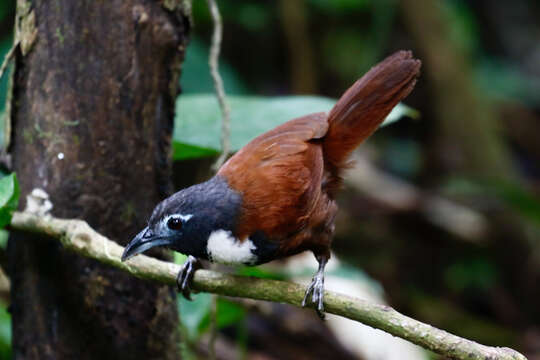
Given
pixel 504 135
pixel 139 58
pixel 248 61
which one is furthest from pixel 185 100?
pixel 504 135

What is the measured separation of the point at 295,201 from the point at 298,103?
0.75m

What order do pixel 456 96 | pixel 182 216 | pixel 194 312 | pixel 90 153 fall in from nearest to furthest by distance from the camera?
pixel 182 216 < pixel 90 153 < pixel 194 312 < pixel 456 96

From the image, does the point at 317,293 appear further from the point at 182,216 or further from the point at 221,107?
the point at 221,107

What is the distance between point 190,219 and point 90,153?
51 cm

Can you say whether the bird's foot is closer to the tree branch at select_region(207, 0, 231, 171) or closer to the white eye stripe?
the white eye stripe

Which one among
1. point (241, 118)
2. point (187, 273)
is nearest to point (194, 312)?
point (187, 273)

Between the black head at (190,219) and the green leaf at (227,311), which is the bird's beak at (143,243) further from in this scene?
the green leaf at (227,311)

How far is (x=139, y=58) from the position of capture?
2.36 meters

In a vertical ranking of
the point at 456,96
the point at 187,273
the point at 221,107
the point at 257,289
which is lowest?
the point at 456,96

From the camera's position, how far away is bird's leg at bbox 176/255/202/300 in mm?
2222

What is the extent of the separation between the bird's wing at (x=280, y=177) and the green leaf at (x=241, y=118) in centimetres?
28

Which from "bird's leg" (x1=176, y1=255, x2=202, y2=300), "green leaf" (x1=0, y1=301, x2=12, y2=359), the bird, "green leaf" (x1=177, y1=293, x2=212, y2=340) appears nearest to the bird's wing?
the bird

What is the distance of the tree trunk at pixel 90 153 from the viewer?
231 cm

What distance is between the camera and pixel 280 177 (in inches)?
88.1
